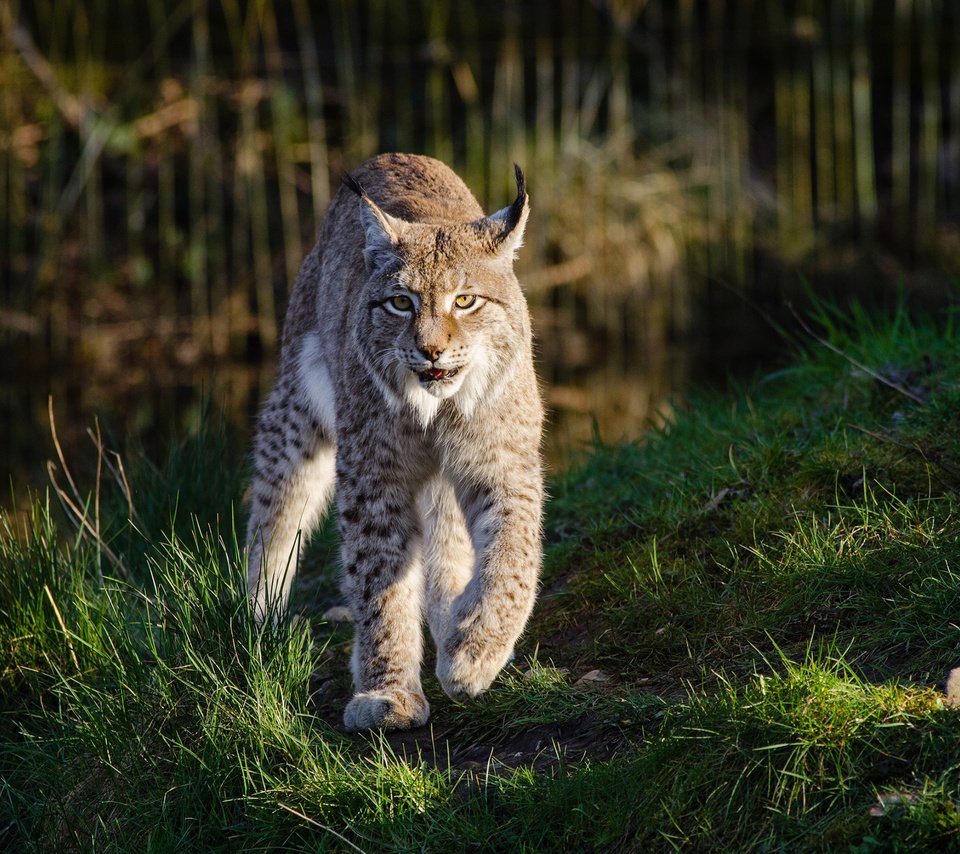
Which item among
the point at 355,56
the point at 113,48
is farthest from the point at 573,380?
the point at 113,48

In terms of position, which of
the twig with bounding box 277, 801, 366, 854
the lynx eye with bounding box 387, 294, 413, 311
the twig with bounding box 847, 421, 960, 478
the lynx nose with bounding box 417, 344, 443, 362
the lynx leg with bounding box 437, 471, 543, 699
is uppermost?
the lynx eye with bounding box 387, 294, 413, 311

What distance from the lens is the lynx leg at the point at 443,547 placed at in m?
4.62

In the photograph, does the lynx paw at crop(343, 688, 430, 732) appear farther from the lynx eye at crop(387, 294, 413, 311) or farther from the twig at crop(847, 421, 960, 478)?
the twig at crop(847, 421, 960, 478)

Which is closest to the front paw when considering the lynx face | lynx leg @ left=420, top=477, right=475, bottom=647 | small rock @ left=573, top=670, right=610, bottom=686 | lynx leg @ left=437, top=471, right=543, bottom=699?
lynx leg @ left=437, top=471, right=543, bottom=699

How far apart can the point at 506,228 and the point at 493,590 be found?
122 cm

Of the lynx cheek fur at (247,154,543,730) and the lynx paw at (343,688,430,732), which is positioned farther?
the lynx cheek fur at (247,154,543,730)

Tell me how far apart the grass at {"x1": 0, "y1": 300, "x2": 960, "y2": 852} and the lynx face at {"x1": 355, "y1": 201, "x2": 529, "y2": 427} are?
2.54ft

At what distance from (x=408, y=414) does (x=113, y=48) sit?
35.8 feet

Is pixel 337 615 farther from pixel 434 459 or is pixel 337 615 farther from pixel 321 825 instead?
pixel 321 825

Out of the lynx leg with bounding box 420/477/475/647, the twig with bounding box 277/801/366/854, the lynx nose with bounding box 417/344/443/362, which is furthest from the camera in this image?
the lynx leg with bounding box 420/477/475/647

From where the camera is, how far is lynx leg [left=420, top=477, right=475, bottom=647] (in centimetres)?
462

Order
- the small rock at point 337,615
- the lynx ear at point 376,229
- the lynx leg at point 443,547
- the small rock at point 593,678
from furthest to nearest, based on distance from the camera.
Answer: the small rock at point 337,615 < the lynx leg at point 443,547 < the lynx ear at point 376,229 < the small rock at point 593,678

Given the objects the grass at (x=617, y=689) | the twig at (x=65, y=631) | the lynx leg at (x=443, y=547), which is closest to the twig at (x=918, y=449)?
the grass at (x=617, y=689)

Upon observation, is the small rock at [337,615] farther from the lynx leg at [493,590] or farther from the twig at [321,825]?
the twig at [321,825]
